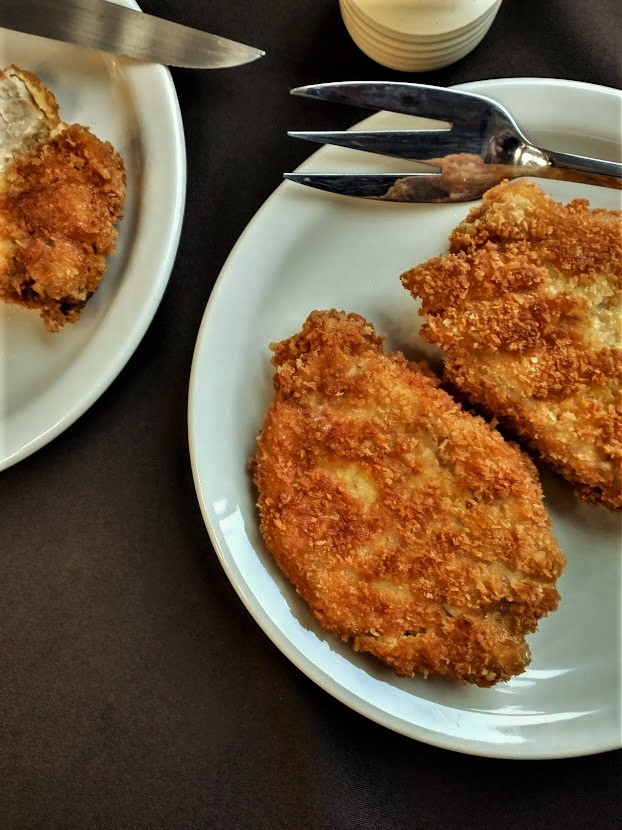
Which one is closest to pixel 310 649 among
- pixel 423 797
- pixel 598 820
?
pixel 423 797

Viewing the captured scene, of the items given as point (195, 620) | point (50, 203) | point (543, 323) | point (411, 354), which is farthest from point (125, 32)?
point (195, 620)

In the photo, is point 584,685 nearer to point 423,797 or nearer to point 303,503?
point 423,797

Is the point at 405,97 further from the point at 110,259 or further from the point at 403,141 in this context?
the point at 110,259

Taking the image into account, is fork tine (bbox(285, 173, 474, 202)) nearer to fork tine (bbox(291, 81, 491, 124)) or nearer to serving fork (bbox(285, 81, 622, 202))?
serving fork (bbox(285, 81, 622, 202))

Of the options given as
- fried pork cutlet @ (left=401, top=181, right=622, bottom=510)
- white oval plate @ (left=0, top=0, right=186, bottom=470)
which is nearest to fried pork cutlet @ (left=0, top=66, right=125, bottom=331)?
white oval plate @ (left=0, top=0, right=186, bottom=470)

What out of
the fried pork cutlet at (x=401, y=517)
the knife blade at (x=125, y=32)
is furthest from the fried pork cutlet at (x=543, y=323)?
the knife blade at (x=125, y=32)

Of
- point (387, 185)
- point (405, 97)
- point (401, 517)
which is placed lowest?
point (401, 517)
